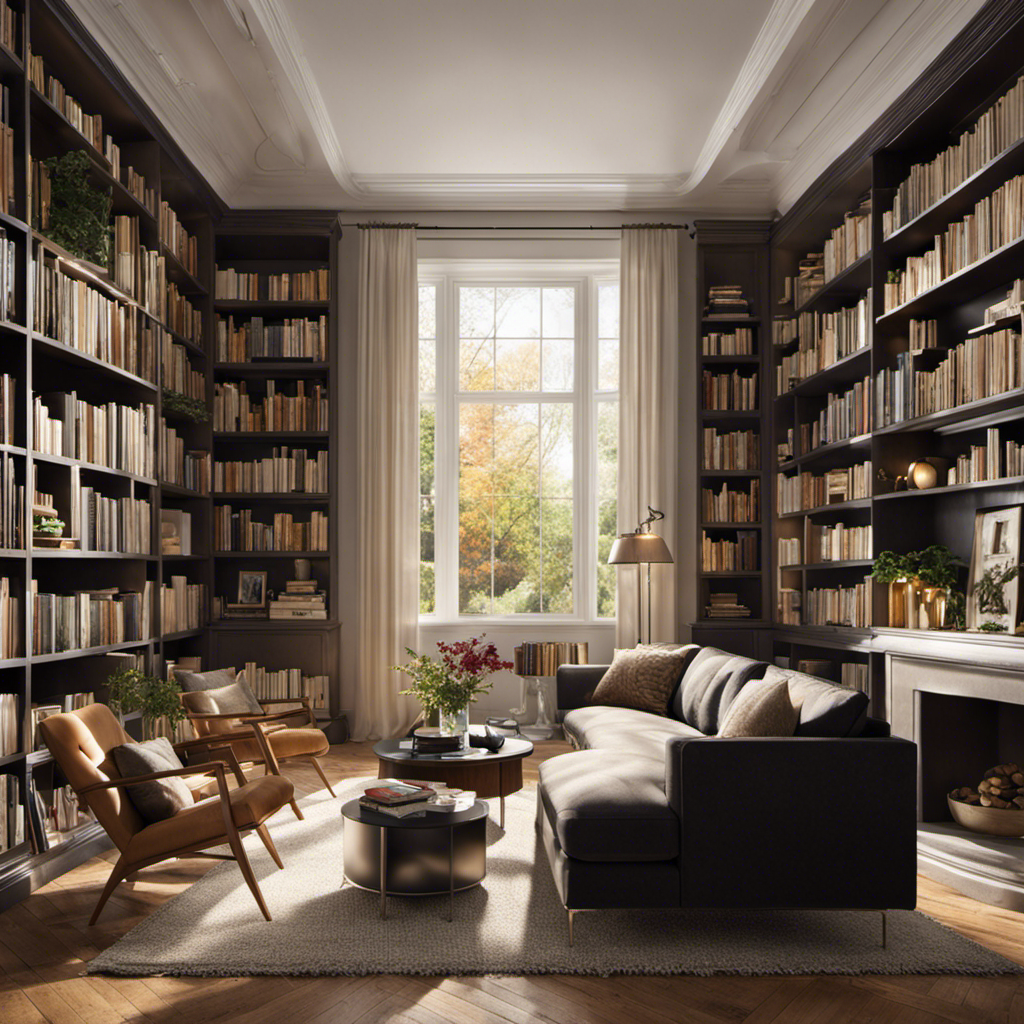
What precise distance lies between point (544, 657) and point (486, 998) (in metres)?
4.09

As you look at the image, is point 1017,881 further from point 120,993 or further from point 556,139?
point 556,139

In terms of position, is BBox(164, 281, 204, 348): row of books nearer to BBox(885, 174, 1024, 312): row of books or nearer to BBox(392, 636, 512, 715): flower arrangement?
BBox(392, 636, 512, 715): flower arrangement

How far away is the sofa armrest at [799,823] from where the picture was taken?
309 centimetres

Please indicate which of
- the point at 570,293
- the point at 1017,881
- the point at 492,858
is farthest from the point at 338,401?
the point at 1017,881

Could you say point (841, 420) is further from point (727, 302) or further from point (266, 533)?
point (266, 533)

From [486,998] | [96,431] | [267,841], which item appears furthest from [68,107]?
[486,998]

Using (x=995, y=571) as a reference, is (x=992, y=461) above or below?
above

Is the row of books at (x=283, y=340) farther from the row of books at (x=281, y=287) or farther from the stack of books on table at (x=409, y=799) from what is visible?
the stack of books on table at (x=409, y=799)

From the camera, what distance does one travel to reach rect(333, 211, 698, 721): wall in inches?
284

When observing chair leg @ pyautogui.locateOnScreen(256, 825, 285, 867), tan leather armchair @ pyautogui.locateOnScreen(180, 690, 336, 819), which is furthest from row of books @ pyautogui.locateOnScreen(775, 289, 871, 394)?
chair leg @ pyautogui.locateOnScreen(256, 825, 285, 867)

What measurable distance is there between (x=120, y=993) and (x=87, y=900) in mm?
979

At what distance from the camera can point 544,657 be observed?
684 centimetres

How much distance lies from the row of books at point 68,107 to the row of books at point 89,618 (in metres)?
2.21

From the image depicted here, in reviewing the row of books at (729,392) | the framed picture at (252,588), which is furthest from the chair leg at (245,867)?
the row of books at (729,392)
